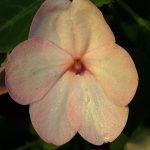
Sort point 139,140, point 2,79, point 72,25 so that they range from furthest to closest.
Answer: point 139,140, point 2,79, point 72,25

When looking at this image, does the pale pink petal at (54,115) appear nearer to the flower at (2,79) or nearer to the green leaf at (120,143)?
the flower at (2,79)

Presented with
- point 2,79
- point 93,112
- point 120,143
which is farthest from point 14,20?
point 120,143

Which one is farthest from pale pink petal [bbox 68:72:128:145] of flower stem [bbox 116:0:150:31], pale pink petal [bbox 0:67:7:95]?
flower stem [bbox 116:0:150:31]

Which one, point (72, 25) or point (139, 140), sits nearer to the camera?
point (72, 25)

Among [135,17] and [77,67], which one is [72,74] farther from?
[135,17]

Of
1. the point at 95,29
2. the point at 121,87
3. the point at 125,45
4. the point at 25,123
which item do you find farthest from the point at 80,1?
the point at 25,123

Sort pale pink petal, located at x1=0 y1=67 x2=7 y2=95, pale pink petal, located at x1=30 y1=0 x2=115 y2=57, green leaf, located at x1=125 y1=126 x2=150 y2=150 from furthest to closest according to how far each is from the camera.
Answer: green leaf, located at x1=125 y1=126 x2=150 y2=150
pale pink petal, located at x1=0 y1=67 x2=7 y2=95
pale pink petal, located at x1=30 y1=0 x2=115 y2=57

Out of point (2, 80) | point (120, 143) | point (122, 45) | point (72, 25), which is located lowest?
point (120, 143)

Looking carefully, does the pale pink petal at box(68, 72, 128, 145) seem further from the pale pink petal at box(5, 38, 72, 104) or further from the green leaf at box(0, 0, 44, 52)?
the green leaf at box(0, 0, 44, 52)
